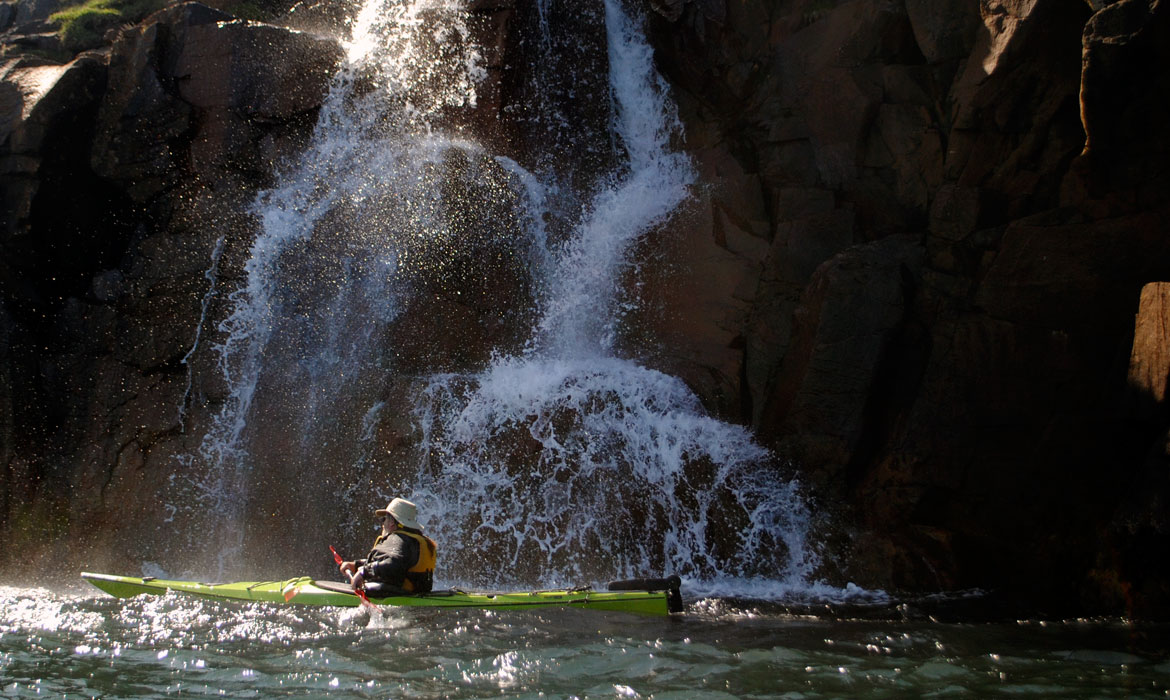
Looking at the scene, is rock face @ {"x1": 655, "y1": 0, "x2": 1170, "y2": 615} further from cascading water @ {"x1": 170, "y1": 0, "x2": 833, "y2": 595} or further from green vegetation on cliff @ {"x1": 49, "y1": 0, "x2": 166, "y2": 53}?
green vegetation on cliff @ {"x1": 49, "y1": 0, "x2": 166, "y2": 53}

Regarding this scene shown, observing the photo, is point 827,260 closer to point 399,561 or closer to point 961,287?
point 961,287

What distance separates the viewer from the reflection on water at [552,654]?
193 inches

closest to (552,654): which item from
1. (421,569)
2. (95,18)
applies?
(421,569)

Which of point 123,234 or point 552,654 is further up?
point 123,234

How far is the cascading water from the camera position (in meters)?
8.58

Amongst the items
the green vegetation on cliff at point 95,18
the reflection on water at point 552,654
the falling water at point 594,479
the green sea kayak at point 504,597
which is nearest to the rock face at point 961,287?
the falling water at point 594,479

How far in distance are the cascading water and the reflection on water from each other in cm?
161

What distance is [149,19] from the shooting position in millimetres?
11609

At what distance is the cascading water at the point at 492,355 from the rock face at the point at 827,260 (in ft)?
1.13

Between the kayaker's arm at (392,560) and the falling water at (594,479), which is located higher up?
the falling water at (594,479)

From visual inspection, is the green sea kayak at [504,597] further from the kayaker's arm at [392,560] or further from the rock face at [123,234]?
the rock face at [123,234]

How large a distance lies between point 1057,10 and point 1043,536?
448cm

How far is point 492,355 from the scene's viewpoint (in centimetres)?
1034

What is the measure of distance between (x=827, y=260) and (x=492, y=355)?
3777 millimetres
